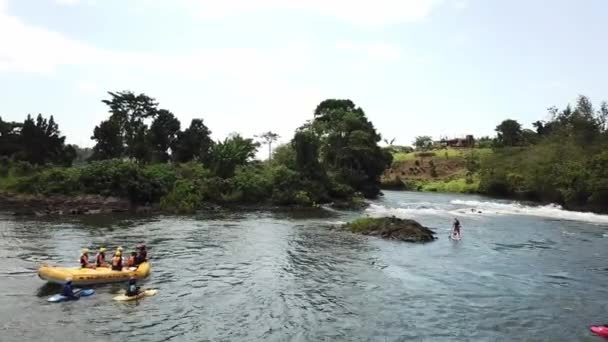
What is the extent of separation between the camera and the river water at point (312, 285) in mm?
20891

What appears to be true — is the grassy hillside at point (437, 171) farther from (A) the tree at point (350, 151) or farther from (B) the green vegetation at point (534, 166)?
(A) the tree at point (350, 151)

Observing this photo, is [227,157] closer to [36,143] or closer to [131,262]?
[36,143]

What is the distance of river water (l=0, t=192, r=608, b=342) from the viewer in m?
20.9

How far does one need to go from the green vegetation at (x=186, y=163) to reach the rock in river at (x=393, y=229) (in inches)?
871

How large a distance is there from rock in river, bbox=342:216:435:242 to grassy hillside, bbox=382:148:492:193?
2702 inches

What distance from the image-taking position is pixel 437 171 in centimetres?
13475

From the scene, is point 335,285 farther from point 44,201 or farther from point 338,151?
point 338,151

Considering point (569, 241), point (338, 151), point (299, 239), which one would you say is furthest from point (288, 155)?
point (569, 241)

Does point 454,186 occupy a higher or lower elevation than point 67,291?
higher

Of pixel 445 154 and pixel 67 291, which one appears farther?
pixel 445 154

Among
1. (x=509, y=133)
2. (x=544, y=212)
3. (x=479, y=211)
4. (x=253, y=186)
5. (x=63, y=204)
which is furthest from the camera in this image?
(x=509, y=133)

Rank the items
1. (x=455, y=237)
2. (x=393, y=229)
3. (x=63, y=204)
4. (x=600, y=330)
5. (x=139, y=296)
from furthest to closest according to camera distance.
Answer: (x=63, y=204), (x=393, y=229), (x=455, y=237), (x=139, y=296), (x=600, y=330)

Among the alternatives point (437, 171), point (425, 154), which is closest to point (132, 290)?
point (437, 171)

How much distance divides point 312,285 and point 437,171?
4420 inches
